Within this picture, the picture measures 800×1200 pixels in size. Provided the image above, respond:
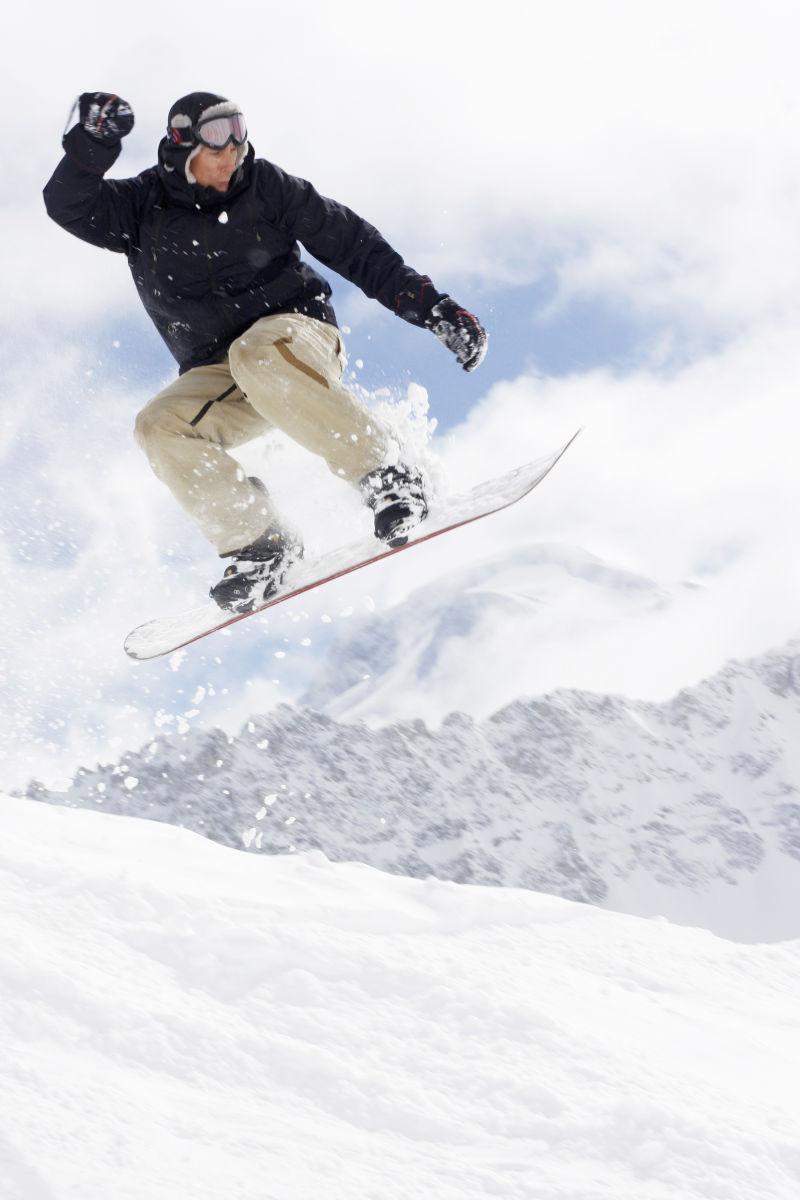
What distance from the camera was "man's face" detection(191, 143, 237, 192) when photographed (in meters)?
5.24

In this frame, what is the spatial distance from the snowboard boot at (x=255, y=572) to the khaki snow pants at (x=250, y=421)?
2.5 inches

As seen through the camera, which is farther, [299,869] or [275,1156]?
[299,869]

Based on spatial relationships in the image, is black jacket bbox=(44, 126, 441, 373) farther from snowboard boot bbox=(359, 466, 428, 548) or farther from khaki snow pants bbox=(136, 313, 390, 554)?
snowboard boot bbox=(359, 466, 428, 548)

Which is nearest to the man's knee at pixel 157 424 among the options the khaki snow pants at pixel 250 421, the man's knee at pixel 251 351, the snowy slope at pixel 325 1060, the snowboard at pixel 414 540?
the khaki snow pants at pixel 250 421

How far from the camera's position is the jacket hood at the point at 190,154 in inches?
204

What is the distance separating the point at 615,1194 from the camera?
11.7 feet

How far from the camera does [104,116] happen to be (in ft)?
16.4

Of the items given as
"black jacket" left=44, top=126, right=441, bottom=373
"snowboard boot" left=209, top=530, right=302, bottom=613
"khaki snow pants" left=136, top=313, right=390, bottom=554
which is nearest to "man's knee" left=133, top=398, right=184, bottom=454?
"khaki snow pants" left=136, top=313, right=390, bottom=554

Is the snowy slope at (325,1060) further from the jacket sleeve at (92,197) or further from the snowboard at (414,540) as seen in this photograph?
the jacket sleeve at (92,197)

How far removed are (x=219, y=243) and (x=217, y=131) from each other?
1.70ft

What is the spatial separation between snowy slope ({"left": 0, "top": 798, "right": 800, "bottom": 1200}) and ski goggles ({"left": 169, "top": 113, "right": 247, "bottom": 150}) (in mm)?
3505

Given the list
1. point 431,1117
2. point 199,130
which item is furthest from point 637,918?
point 199,130

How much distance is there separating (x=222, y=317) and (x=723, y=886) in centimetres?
19547

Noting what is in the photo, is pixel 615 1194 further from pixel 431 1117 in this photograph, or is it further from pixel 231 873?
pixel 231 873
